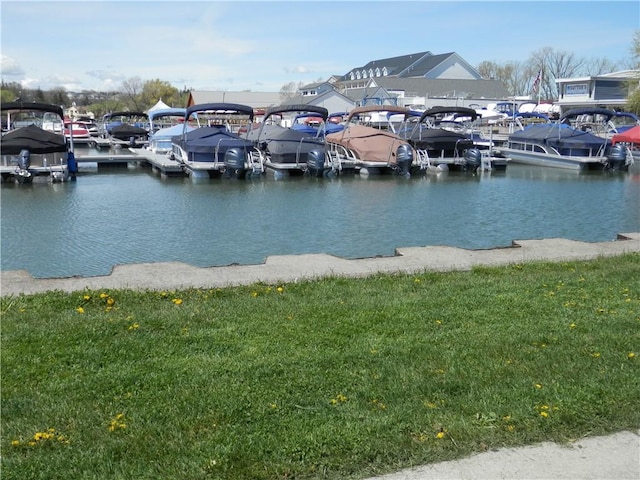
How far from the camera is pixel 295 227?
55.4 ft

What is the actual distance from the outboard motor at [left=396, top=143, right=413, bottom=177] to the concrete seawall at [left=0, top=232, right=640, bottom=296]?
1699 cm

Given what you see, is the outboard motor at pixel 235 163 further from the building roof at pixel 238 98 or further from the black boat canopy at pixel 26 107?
the building roof at pixel 238 98

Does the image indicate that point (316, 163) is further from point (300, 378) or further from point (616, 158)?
point (300, 378)

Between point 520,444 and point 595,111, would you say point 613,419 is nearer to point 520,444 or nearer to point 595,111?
point 520,444

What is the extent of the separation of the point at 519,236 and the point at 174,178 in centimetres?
1633

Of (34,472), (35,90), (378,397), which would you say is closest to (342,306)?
(378,397)

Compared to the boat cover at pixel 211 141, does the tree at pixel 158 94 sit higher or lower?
higher

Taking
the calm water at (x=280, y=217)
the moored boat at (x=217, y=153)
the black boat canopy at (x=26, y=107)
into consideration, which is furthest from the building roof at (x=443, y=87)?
the black boat canopy at (x=26, y=107)

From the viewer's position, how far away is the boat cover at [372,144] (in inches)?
1145

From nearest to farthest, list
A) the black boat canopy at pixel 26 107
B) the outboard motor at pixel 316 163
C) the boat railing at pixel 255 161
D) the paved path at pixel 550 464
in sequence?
the paved path at pixel 550 464 → the black boat canopy at pixel 26 107 → the boat railing at pixel 255 161 → the outboard motor at pixel 316 163

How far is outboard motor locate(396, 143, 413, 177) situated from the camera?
28156mm

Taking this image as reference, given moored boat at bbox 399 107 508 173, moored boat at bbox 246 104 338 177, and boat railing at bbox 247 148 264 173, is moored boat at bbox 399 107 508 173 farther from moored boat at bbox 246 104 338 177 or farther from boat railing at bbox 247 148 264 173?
boat railing at bbox 247 148 264 173

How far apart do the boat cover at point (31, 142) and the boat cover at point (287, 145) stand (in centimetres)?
810

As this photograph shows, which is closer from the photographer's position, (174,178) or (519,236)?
(519,236)
